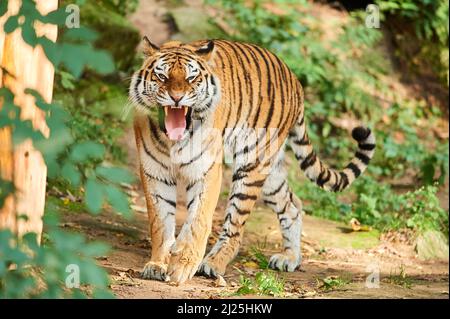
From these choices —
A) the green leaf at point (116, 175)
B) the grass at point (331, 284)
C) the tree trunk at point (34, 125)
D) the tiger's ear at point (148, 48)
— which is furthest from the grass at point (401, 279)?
the green leaf at point (116, 175)

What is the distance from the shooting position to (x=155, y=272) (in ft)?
20.1

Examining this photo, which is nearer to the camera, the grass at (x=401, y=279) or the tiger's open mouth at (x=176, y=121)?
the tiger's open mouth at (x=176, y=121)

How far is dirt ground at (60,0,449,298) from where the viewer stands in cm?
605

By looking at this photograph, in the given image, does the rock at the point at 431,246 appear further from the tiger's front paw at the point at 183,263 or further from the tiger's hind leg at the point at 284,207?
the tiger's front paw at the point at 183,263

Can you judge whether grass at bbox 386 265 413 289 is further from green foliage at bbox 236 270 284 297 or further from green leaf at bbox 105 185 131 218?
green leaf at bbox 105 185 131 218

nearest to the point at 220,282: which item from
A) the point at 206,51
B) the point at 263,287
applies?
the point at 263,287

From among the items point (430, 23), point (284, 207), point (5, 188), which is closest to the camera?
point (5, 188)

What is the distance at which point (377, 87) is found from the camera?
1284 centimetres

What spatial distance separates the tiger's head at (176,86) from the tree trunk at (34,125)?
1.30m

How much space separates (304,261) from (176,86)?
2386 mm

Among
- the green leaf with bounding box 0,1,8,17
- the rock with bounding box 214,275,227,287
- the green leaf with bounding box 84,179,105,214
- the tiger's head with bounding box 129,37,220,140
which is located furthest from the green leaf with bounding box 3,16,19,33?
the rock with bounding box 214,275,227,287

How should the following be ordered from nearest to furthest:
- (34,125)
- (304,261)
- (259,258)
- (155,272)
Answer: (34,125), (155,272), (259,258), (304,261)

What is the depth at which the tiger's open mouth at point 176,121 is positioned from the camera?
20.1ft

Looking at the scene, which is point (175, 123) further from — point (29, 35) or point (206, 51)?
point (29, 35)
